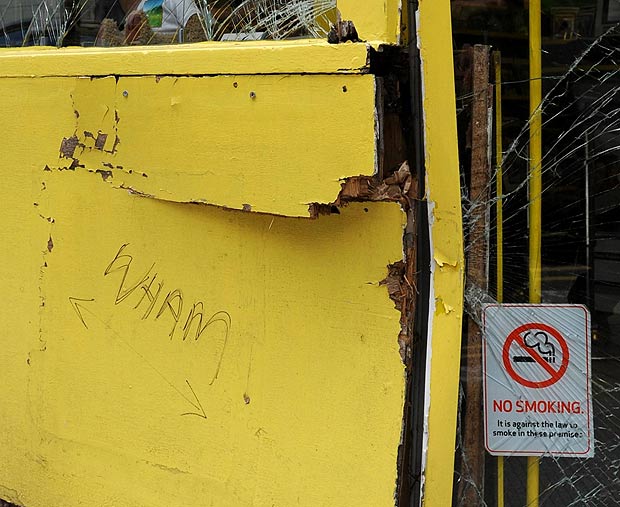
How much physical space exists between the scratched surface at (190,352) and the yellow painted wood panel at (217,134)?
0.11 m

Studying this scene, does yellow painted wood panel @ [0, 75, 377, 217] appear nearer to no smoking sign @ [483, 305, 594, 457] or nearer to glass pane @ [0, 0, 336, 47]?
glass pane @ [0, 0, 336, 47]

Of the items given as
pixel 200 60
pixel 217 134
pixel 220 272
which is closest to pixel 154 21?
pixel 200 60

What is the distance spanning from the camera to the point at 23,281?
2523mm

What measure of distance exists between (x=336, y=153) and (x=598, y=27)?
817 millimetres

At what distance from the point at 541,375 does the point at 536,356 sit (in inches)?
2.0

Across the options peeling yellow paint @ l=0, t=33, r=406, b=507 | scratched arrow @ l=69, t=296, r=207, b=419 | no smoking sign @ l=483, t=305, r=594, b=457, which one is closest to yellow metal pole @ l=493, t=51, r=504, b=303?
no smoking sign @ l=483, t=305, r=594, b=457

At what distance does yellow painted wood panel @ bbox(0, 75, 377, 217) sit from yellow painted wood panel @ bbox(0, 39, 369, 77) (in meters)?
0.02

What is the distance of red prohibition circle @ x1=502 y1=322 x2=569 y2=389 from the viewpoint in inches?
80.2

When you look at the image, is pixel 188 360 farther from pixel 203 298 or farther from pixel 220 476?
pixel 220 476

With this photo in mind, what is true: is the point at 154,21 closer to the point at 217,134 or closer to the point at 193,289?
the point at 217,134

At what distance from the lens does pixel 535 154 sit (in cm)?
203

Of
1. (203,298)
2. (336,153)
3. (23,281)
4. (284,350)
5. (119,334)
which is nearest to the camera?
(336,153)

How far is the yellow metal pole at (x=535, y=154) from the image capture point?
6.60 ft

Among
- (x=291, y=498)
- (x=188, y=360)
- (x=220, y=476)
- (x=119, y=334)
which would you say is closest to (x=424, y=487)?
(x=291, y=498)
